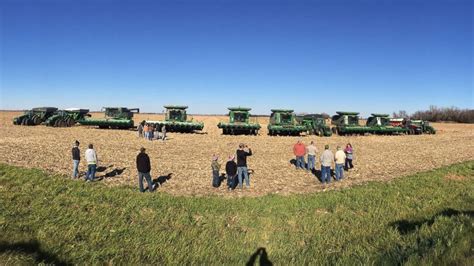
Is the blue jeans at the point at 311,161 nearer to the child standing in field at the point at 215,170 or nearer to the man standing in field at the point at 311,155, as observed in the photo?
the man standing in field at the point at 311,155

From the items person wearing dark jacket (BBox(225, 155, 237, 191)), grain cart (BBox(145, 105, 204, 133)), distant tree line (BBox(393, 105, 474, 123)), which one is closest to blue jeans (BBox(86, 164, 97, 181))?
person wearing dark jacket (BBox(225, 155, 237, 191))

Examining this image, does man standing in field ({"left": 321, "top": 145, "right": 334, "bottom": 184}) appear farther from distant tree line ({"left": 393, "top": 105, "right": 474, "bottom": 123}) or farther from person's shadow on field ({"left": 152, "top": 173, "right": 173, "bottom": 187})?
distant tree line ({"left": 393, "top": 105, "right": 474, "bottom": 123})

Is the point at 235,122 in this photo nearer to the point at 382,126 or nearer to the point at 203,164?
the point at 382,126

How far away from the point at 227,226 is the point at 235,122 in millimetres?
28233

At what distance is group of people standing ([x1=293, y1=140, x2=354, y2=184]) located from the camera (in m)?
14.5

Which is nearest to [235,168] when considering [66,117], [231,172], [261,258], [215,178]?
[231,172]

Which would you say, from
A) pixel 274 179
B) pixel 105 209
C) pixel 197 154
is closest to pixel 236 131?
pixel 197 154

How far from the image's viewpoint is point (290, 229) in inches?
355

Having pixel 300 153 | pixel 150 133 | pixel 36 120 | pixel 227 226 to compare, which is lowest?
pixel 227 226

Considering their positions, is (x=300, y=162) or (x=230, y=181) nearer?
(x=230, y=181)

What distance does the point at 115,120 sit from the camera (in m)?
38.2

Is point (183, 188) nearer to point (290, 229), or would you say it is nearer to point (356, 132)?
point (290, 229)

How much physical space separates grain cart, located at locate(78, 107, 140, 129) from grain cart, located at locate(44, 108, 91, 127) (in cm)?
207

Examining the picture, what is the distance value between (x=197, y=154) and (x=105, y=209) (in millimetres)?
12509
